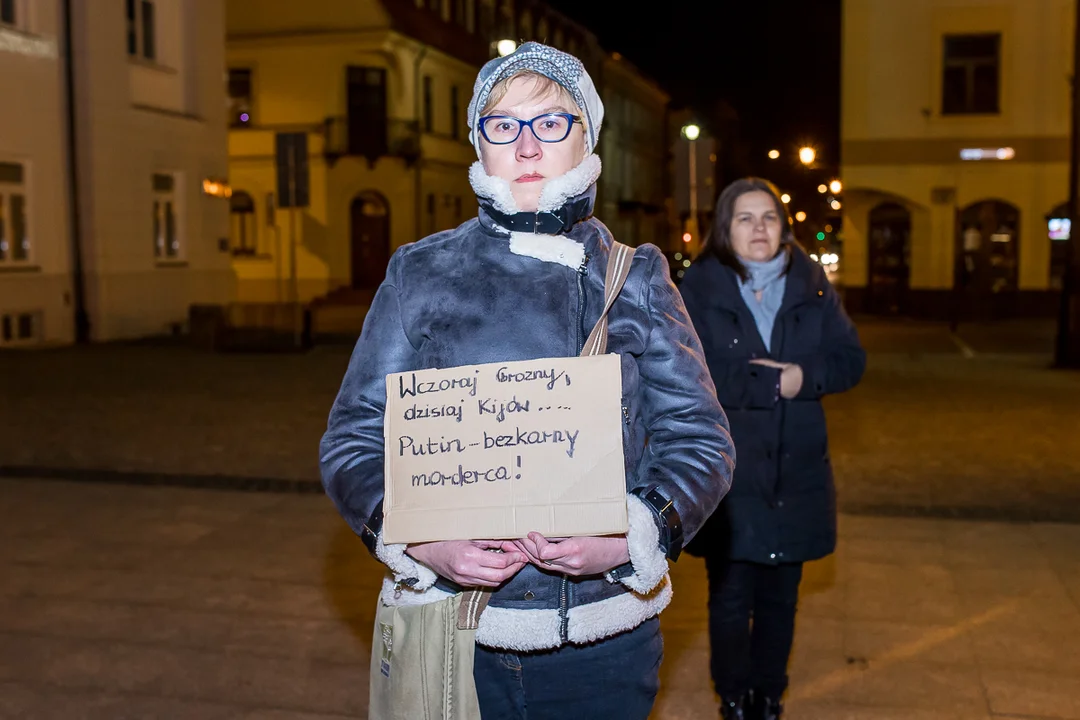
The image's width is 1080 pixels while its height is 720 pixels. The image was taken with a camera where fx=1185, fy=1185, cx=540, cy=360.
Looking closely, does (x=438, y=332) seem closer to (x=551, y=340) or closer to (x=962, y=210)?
(x=551, y=340)

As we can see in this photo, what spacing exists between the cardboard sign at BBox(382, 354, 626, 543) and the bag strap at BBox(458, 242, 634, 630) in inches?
4.6

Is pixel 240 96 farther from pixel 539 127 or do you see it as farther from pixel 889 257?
pixel 539 127

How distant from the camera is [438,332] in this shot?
2.33 meters

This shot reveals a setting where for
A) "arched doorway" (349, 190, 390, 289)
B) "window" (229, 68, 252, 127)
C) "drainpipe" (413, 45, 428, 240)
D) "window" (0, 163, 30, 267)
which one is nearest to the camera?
"window" (0, 163, 30, 267)

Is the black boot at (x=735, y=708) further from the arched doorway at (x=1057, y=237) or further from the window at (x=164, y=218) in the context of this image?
the arched doorway at (x=1057, y=237)

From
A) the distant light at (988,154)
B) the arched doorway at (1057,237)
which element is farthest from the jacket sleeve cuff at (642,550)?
the arched doorway at (1057,237)

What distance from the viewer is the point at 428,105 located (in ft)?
128

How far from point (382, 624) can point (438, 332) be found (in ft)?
1.98

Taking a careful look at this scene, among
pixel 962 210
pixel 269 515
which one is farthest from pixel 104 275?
pixel 962 210

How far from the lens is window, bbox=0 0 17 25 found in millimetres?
19531

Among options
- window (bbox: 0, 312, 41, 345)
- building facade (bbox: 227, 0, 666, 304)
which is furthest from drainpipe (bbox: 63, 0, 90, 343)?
building facade (bbox: 227, 0, 666, 304)

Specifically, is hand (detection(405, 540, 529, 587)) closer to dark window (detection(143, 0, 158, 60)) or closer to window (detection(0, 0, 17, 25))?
window (detection(0, 0, 17, 25))

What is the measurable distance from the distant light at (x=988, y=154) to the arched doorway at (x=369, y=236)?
17.6 m

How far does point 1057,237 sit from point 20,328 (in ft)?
71.6
